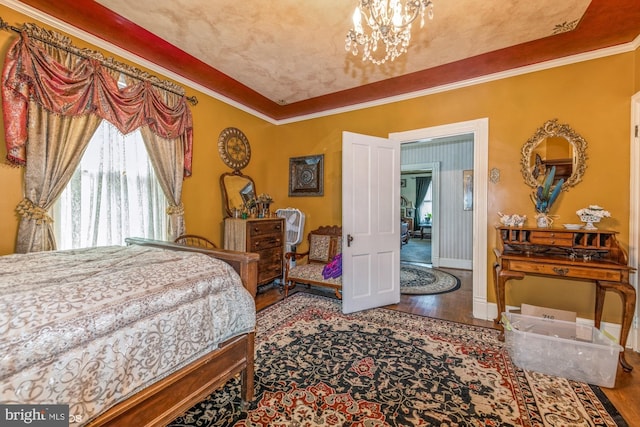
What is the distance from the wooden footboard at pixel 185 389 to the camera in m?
1.08

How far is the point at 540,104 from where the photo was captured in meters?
2.75

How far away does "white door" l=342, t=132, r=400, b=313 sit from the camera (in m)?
3.07

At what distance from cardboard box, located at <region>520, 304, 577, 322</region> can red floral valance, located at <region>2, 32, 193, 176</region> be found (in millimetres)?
4092

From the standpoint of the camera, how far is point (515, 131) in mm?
2861

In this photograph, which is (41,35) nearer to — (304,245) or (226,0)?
(226,0)

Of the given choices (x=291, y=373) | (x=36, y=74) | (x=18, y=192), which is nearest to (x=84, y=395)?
(x=291, y=373)

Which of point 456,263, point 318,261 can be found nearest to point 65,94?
point 318,261

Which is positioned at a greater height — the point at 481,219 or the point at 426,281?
the point at 481,219

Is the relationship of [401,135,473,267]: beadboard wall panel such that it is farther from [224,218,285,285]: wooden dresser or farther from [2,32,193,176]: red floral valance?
[2,32,193,176]: red floral valance

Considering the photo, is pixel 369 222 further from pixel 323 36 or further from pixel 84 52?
pixel 84 52

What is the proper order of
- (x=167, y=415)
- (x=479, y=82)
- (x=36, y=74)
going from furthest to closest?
(x=479, y=82)
(x=36, y=74)
(x=167, y=415)

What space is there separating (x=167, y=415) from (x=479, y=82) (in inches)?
159

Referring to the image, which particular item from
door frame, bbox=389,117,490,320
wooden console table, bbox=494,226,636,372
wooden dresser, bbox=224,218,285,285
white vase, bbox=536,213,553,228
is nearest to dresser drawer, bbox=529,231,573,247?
wooden console table, bbox=494,226,636,372

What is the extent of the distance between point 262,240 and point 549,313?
3.21 meters
